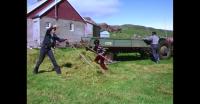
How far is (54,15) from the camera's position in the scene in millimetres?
39000

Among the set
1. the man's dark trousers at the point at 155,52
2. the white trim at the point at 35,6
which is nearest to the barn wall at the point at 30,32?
the white trim at the point at 35,6

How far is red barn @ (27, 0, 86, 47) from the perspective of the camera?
37.1m

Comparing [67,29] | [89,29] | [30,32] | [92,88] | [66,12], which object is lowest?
[92,88]

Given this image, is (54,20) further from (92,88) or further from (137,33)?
(92,88)

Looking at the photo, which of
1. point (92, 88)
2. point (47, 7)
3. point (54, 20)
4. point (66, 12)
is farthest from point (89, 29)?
point (92, 88)

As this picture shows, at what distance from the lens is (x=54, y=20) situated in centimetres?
3906

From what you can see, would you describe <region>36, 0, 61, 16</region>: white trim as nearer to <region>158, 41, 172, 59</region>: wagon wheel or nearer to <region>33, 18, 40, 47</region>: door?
<region>33, 18, 40, 47</region>: door

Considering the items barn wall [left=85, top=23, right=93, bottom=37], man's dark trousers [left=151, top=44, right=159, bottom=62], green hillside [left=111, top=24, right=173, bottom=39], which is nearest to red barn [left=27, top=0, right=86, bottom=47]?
barn wall [left=85, top=23, right=93, bottom=37]

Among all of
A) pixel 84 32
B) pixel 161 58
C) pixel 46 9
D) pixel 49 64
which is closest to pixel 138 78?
pixel 49 64

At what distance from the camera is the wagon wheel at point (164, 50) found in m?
17.3

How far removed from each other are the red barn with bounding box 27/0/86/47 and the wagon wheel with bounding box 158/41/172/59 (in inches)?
806

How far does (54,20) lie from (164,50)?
76.9 ft

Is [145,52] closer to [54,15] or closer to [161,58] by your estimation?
[161,58]
